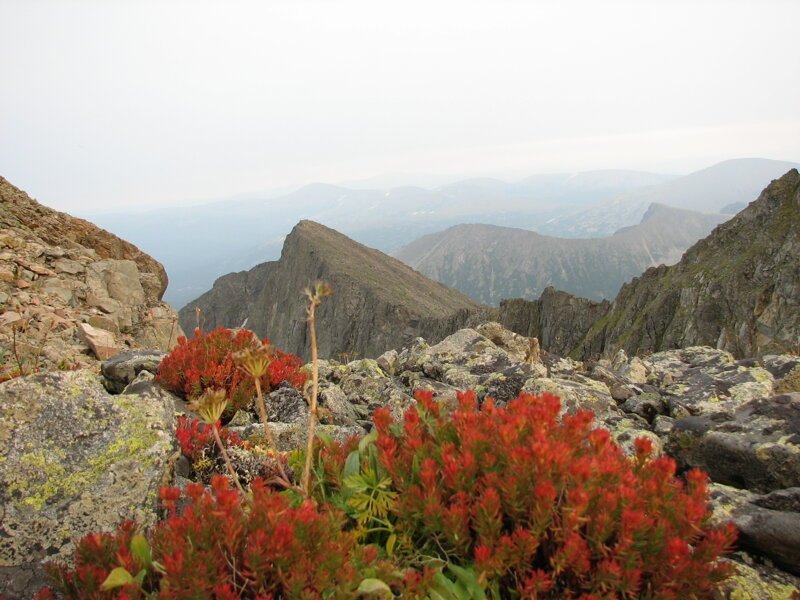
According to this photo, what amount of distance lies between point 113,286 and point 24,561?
15.6m

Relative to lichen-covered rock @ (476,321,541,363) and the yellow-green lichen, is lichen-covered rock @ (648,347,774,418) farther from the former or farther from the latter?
the yellow-green lichen

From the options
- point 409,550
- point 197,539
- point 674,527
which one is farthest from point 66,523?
point 674,527

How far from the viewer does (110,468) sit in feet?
15.7

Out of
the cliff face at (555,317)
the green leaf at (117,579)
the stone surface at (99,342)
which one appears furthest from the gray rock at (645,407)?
the cliff face at (555,317)

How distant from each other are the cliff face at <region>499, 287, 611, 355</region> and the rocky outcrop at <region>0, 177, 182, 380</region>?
69.8 metres

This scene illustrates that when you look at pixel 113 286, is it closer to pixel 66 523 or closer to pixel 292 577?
pixel 66 523

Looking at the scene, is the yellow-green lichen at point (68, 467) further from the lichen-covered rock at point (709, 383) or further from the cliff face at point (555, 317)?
the cliff face at point (555, 317)

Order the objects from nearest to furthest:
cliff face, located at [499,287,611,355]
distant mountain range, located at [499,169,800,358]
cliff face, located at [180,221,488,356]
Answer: distant mountain range, located at [499,169,800,358] → cliff face, located at [499,287,611,355] → cliff face, located at [180,221,488,356]

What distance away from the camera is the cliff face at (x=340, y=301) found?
86.9 meters

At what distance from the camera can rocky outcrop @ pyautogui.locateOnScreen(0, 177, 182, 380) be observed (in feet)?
39.4

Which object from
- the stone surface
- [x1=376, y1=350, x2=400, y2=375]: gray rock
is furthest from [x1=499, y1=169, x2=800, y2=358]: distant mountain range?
the stone surface

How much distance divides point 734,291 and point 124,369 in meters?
62.1

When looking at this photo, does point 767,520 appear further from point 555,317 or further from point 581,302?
point 581,302

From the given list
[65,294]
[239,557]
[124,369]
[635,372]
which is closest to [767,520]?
[239,557]
